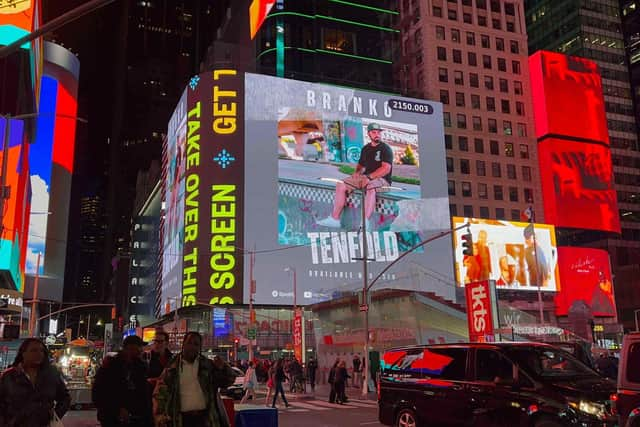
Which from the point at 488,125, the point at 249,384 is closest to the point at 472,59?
the point at 488,125

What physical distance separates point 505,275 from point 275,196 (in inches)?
1133

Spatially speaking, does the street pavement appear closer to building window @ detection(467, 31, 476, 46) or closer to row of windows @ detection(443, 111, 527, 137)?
row of windows @ detection(443, 111, 527, 137)

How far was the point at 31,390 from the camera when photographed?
650 centimetres

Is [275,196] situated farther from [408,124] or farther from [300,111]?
[408,124]

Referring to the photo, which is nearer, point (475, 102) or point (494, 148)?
point (494, 148)

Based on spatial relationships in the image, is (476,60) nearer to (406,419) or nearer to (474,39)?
(474,39)

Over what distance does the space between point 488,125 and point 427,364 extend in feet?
254

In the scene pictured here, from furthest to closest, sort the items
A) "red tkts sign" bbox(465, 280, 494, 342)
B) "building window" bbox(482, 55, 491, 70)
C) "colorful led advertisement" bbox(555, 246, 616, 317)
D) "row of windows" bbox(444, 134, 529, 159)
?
"building window" bbox(482, 55, 491, 70)
"row of windows" bbox(444, 134, 529, 159)
"colorful led advertisement" bbox(555, 246, 616, 317)
"red tkts sign" bbox(465, 280, 494, 342)

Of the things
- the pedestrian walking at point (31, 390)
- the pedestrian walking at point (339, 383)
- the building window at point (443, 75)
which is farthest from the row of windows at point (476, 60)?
the pedestrian walking at point (31, 390)

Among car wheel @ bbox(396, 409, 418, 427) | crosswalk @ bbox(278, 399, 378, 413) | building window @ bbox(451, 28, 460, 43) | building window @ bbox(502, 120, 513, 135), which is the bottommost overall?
crosswalk @ bbox(278, 399, 378, 413)

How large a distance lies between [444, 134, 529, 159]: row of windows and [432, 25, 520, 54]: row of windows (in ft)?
46.3

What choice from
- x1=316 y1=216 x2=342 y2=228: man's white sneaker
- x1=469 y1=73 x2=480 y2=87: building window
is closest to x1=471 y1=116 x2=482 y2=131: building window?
x1=469 y1=73 x2=480 y2=87: building window

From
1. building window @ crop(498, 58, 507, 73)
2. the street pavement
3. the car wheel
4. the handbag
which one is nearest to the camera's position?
the handbag

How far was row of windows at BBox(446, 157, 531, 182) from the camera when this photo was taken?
3270 inches
